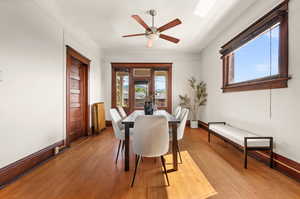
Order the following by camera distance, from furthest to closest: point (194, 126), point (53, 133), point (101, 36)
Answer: point (194, 126) < point (101, 36) < point (53, 133)

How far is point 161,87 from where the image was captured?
6.14 m

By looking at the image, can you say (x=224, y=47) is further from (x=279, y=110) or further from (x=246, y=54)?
(x=279, y=110)

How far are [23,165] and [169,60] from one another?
521 centimetres

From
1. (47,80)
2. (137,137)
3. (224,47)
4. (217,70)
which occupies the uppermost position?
(224,47)

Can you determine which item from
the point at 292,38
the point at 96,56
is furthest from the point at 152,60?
the point at 292,38

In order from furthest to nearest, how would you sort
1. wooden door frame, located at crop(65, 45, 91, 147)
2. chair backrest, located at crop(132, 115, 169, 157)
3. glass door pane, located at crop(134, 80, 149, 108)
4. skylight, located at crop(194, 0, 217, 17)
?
glass door pane, located at crop(134, 80, 149, 108) → wooden door frame, located at crop(65, 45, 91, 147) → skylight, located at crop(194, 0, 217, 17) → chair backrest, located at crop(132, 115, 169, 157)

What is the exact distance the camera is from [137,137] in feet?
6.33

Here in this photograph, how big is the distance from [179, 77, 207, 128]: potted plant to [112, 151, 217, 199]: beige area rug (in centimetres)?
346

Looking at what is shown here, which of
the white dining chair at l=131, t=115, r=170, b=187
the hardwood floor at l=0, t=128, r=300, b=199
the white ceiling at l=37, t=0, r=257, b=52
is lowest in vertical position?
the hardwood floor at l=0, t=128, r=300, b=199

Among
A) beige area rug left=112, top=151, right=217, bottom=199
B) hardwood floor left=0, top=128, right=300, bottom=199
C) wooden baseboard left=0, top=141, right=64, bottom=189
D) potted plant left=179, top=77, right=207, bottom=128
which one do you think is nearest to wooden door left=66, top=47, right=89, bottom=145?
wooden baseboard left=0, top=141, right=64, bottom=189

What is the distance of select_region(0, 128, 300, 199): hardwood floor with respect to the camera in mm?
1723

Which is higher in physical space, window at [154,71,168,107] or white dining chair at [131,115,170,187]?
window at [154,71,168,107]

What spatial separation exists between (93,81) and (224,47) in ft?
13.0

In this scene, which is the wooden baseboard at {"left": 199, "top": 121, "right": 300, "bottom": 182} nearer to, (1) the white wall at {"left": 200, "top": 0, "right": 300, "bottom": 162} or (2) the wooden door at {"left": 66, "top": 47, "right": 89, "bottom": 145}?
(1) the white wall at {"left": 200, "top": 0, "right": 300, "bottom": 162}
